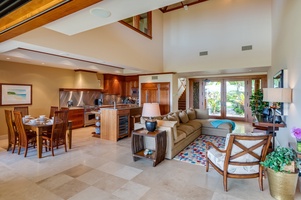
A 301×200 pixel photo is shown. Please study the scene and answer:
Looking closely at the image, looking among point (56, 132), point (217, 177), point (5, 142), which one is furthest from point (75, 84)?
point (217, 177)

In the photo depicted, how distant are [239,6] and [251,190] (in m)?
6.79

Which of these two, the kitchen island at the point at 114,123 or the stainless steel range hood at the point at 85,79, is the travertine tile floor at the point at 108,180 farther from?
the stainless steel range hood at the point at 85,79

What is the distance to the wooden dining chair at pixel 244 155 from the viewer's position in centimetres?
248

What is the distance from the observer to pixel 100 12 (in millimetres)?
2525

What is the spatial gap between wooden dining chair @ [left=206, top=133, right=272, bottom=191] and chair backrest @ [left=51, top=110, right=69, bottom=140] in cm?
374

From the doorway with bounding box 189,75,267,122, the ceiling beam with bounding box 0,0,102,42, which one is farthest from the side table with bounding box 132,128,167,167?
the doorway with bounding box 189,75,267,122

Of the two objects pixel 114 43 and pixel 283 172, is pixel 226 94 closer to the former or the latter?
pixel 114 43

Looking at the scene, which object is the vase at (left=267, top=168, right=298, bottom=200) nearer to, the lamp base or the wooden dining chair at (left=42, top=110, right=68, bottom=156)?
the lamp base

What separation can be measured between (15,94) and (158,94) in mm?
5641

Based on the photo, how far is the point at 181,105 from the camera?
1069cm

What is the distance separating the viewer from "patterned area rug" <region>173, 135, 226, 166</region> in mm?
3793

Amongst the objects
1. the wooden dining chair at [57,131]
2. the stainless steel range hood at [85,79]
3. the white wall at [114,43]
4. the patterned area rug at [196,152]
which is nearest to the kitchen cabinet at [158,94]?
the white wall at [114,43]

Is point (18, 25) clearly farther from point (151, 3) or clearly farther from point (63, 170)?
point (63, 170)

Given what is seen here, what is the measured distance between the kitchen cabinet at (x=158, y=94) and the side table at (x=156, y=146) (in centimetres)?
424
